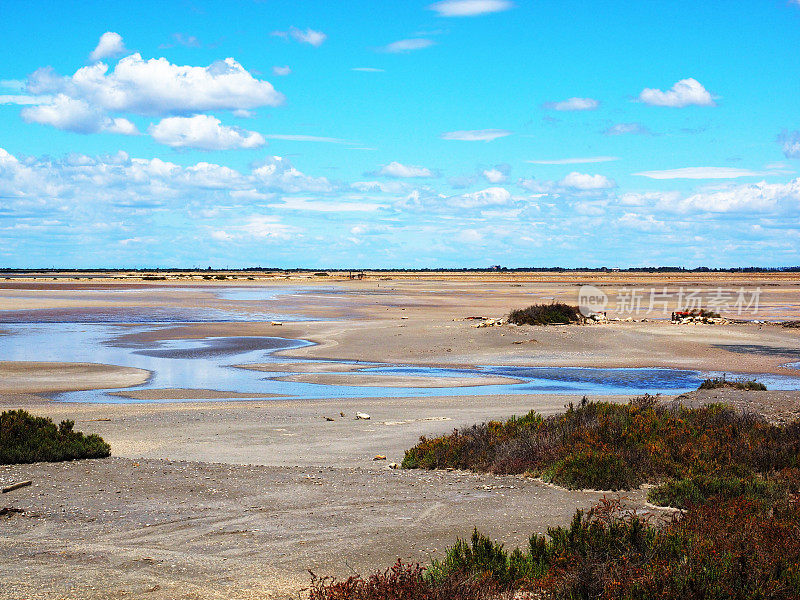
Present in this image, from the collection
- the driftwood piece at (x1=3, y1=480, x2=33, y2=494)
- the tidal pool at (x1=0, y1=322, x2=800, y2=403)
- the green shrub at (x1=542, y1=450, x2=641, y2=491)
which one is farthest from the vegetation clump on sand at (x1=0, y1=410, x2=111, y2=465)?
the tidal pool at (x1=0, y1=322, x2=800, y2=403)

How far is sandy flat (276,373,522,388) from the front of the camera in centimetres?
2166

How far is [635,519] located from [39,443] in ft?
27.6

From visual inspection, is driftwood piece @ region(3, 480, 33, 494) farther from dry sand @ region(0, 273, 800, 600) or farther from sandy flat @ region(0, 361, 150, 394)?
sandy flat @ region(0, 361, 150, 394)

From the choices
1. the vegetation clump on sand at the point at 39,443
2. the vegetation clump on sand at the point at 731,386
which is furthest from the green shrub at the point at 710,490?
the vegetation clump on sand at the point at 731,386

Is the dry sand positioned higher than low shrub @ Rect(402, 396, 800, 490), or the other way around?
low shrub @ Rect(402, 396, 800, 490)

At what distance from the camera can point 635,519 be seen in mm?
6340

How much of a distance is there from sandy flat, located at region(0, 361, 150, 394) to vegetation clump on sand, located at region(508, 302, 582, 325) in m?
18.4

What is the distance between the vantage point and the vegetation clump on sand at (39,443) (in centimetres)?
1059

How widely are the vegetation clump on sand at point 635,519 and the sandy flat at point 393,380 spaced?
9.60 meters

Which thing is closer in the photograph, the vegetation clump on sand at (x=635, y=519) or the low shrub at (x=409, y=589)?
the low shrub at (x=409, y=589)

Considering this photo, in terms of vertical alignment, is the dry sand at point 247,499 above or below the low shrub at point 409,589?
below

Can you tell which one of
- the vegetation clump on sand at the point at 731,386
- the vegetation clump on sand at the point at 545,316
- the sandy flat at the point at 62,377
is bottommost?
the sandy flat at the point at 62,377

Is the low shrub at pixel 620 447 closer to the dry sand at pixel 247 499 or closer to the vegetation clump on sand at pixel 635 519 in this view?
the vegetation clump on sand at pixel 635 519

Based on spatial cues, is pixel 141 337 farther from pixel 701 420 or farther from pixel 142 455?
pixel 701 420
